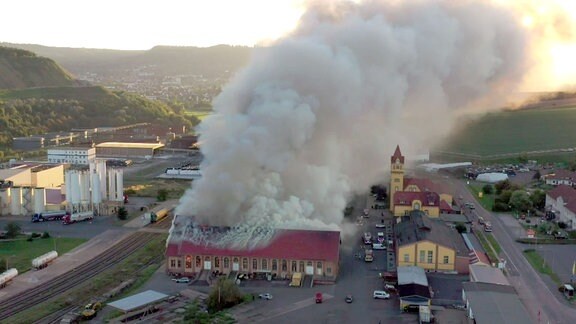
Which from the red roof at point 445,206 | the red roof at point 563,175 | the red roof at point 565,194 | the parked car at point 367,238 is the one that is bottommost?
the parked car at point 367,238

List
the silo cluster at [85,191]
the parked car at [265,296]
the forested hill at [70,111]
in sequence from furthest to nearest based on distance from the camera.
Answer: the forested hill at [70,111]
the silo cluster at [85,191]
the parked car at [265,296]

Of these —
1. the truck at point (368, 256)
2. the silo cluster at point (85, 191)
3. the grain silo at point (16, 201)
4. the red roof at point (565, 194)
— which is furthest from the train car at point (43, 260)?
the red roof at point (565, 194)

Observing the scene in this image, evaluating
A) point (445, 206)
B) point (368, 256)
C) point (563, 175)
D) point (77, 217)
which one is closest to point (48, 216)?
point (77, 217)

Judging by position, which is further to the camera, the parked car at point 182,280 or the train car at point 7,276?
the parked car at point 182,280

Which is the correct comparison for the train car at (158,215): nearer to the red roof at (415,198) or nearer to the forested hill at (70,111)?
the red roof at (415,198)

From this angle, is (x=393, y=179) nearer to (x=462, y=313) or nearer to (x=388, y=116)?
(x=388, y=116)

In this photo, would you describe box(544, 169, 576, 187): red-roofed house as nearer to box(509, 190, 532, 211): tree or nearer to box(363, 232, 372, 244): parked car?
box(509, 190, 532, 211): tree

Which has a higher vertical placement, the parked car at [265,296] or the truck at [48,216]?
the truck at [48,216]
